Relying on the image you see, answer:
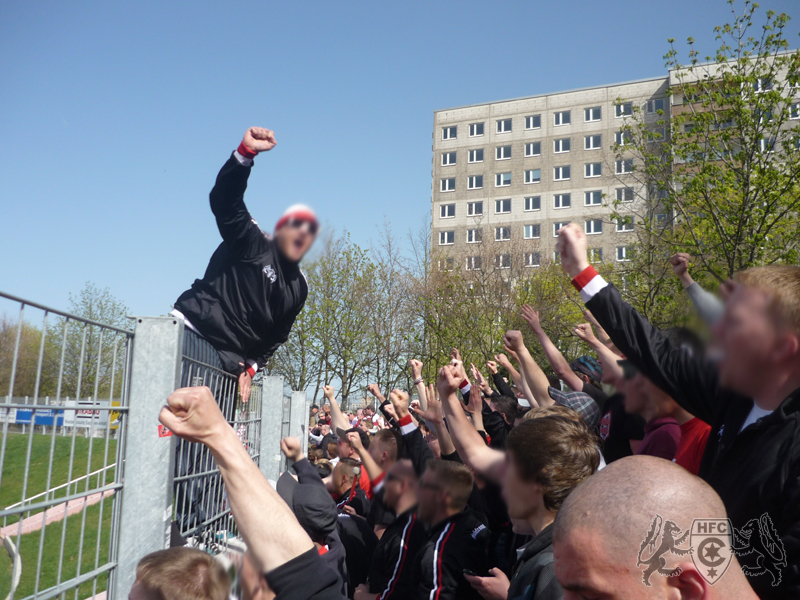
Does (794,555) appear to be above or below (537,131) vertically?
below

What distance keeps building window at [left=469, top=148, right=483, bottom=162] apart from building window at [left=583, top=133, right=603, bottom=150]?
27.5ft

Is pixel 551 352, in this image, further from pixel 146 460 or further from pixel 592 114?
pixel 592 114

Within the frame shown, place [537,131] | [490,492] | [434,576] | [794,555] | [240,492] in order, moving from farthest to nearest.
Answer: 1. [537,131]
2. [434,576]
3. [490,492]
4. [794,555]
5. [240,492]

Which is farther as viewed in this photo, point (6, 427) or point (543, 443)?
point (543, 443)

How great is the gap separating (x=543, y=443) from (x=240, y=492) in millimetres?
1285

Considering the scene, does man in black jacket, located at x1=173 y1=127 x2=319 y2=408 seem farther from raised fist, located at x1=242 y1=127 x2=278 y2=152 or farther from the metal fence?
the metal fence

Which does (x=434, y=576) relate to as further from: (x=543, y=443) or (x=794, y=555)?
(x=794, y=555)

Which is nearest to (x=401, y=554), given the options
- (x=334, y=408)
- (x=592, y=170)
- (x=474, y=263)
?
(x=334, y=408)

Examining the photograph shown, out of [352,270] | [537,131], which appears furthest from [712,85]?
[537,131]

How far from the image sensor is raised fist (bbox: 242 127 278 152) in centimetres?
227

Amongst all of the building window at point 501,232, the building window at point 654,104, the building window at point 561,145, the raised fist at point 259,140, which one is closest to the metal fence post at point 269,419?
the raised fist at point 259,140

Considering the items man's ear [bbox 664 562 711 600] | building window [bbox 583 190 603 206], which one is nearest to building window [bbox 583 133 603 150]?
building window [bbox 583 190 603 206]

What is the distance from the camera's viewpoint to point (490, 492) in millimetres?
3010

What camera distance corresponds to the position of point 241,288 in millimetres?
2904
